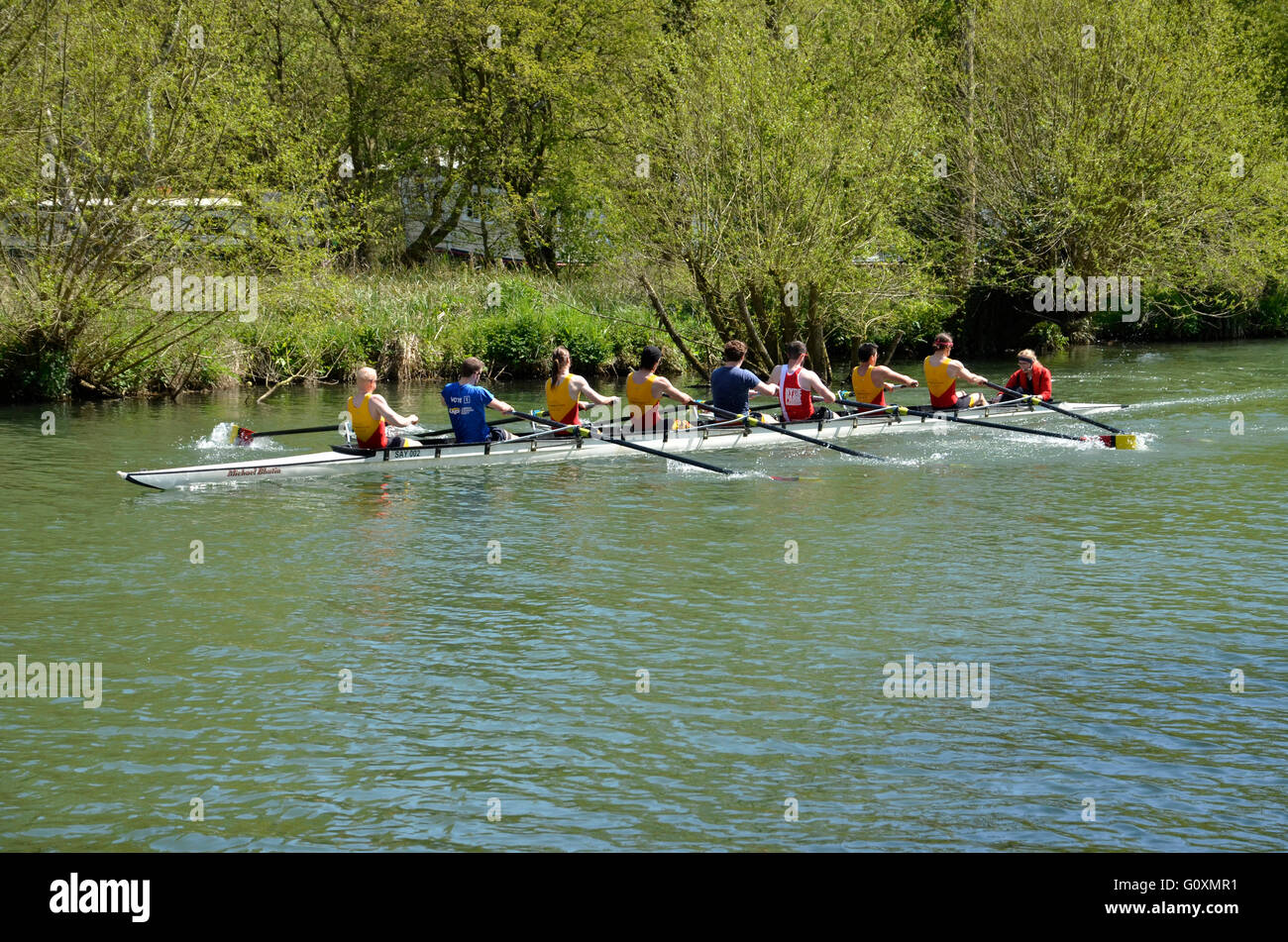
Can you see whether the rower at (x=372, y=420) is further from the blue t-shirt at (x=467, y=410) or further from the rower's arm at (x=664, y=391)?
the rower's arm at (x=664, y=391)

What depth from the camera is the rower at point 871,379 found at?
21234 mm

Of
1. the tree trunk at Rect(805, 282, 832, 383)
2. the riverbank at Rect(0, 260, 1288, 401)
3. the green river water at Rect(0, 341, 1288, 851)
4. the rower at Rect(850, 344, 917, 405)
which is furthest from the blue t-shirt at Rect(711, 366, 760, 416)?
the riverbank at Rect(0, 260, 1288, 401)

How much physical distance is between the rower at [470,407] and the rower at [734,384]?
3.54 meters

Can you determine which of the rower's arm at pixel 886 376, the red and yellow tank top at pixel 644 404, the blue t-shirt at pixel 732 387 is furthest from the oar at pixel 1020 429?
the red and yellow tank top at pixel 644 404

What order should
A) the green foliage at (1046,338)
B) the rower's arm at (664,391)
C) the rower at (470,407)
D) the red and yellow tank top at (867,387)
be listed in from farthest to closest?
1. the green foliage at (1046,338)
2. the red and yellow tank top at (867,387)
3. the rower's arm at (664,391)
4. the rower at (470,407)

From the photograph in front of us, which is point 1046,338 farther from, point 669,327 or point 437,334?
point 437,334

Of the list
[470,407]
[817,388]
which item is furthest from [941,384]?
[470,407]

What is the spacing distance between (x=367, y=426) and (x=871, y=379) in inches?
336

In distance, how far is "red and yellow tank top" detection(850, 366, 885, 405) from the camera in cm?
2136

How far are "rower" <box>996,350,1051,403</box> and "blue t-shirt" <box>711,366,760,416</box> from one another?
5.24 metres

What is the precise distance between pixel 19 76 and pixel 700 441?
1488 cm
